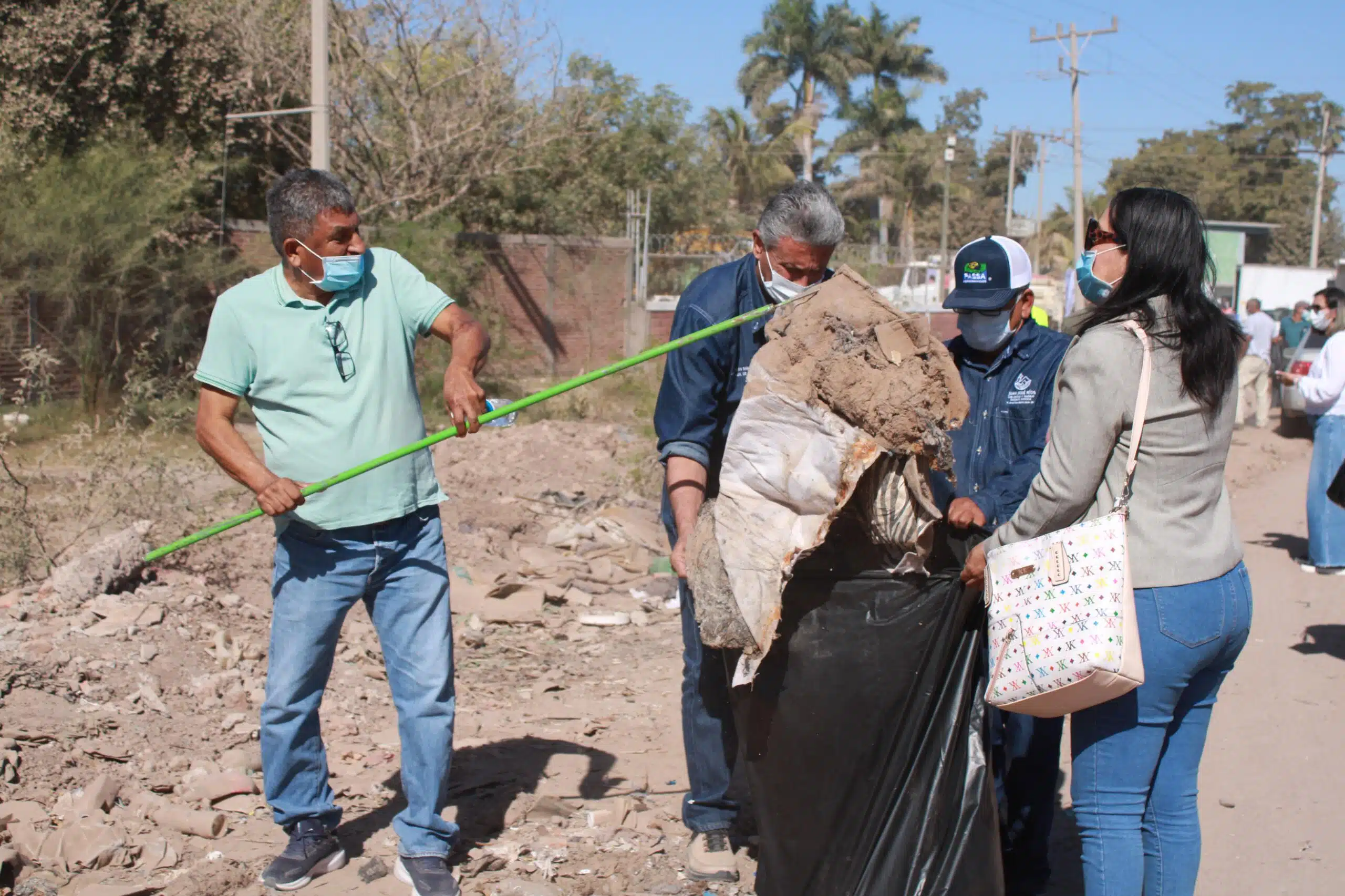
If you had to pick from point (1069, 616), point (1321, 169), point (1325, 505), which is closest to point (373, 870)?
point (1069, 616)

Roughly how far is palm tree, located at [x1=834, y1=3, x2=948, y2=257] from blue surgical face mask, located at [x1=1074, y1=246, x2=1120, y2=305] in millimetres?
45433

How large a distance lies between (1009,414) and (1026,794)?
114 centimetres

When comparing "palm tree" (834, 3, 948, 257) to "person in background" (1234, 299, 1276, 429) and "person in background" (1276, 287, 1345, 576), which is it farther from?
"person in background" (1276, 287, 1345, 576)

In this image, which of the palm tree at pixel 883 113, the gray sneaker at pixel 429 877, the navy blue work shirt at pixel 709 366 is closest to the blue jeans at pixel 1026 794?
the navy blue work shirt at pixel 709 366

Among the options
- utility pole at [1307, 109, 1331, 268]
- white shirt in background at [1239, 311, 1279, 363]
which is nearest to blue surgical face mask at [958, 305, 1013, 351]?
white shirt in background at [1239, 311, 1279, 363]

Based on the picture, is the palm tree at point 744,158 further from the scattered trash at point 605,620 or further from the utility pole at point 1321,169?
the scattered trash at point 605,620

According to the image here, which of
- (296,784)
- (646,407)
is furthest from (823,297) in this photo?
(646,407)

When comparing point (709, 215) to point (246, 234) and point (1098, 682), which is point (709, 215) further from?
point (1098, 682)

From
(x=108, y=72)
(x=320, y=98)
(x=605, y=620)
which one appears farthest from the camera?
(x=108, y=72)

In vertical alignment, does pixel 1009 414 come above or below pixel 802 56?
below

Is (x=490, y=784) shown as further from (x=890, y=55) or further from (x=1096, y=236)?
(x=890, y=55)

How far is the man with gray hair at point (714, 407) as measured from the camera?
3137 millimetres

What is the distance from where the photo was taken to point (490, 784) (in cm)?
411

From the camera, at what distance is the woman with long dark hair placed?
2496 millimetres
